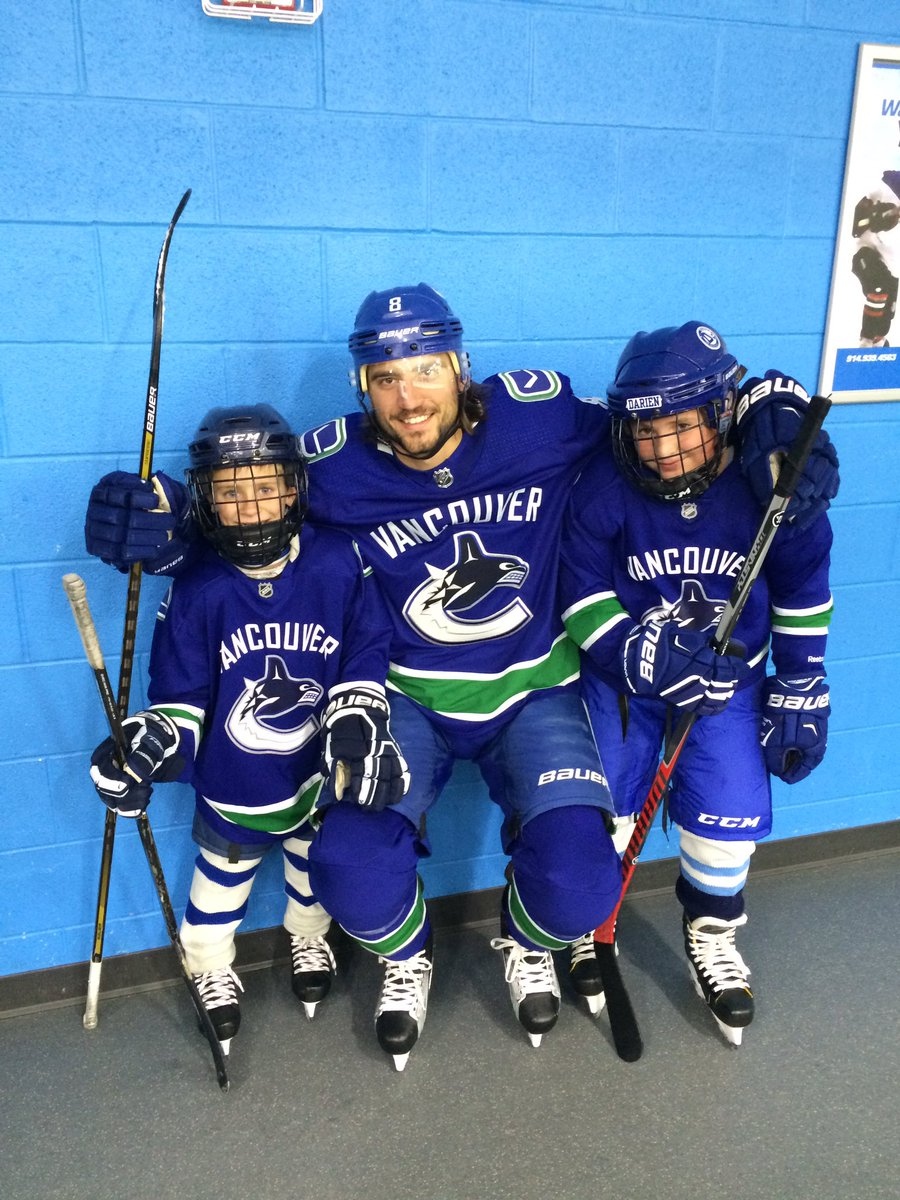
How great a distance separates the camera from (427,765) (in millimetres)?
1739

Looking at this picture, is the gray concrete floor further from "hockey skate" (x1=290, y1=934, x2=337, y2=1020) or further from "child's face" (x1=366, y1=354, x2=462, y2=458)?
"child's face" (x1=366, y1=354, x2=462, y2=458)

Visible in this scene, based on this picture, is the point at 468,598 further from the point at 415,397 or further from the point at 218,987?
the point at 218,987

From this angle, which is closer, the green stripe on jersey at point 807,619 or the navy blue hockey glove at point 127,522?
the navy blue hockey glove at point 127,522

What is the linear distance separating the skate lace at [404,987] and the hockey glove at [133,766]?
591 mm

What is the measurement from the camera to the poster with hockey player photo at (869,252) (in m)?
1.96

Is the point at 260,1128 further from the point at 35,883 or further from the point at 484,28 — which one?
the point at 484,28

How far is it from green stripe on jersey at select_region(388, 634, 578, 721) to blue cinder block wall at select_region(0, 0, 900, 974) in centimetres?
34

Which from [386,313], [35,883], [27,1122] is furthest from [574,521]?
[27,1122]

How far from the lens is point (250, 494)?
1570mm

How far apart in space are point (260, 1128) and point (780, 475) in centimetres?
145

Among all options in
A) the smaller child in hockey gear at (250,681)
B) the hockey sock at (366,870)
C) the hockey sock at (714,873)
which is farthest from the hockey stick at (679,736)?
the smaller child in hockey gear at (250,681)

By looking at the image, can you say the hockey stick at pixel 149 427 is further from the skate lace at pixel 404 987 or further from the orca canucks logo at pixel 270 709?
the skate lace at pixel 404 987

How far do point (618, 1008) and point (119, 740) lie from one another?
110 cm

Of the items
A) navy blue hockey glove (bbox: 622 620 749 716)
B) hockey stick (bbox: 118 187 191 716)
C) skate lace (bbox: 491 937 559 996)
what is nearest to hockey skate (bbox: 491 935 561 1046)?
A: skate lace (bbox: 491 937 559 996)
